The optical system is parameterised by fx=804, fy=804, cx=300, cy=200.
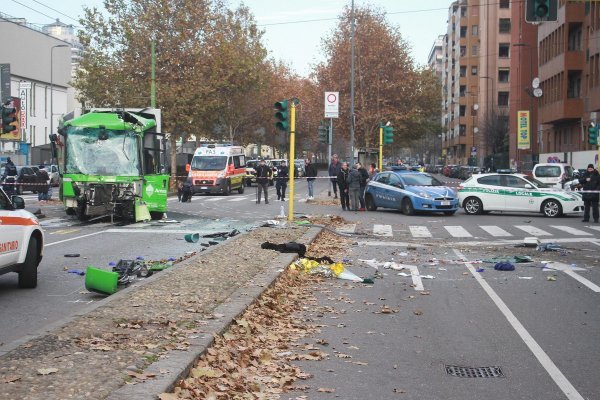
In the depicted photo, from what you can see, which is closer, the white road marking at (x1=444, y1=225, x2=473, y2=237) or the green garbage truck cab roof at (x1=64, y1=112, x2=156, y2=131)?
the white road marking at (x1=444, y1=225, x2=473, y2=237)

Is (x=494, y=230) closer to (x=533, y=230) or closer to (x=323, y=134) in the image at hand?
(x=533, y=230)

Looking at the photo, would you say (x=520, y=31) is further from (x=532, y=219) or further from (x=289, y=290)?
(x=289, y=290)

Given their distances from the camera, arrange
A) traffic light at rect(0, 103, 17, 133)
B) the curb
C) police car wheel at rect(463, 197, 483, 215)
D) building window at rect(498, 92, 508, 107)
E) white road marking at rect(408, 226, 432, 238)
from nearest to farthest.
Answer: the curb → white road marking at rect(408, 226, 432, 238) → traffic light at rect(0, 103, 17, 133) → police car wheel at rect(463, 197, 483, 215) → building window at rect(498, 92, 508, 107)

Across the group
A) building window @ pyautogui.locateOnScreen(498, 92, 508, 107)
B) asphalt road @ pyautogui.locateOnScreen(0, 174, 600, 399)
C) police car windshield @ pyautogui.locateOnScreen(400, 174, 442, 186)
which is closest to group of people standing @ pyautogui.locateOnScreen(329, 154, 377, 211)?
police car windshield @ pyautogui.locateOnScreen(400, 174, 442, 186)

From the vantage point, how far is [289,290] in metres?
11.1

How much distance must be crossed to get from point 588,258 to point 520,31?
63515mm

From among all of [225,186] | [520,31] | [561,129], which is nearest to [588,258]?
[225,186]

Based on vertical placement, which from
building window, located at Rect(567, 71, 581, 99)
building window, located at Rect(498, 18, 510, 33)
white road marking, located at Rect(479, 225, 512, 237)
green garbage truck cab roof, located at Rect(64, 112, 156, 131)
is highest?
building window, located at Rect(498, 18, 510, 33)

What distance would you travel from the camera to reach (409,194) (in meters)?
27.9

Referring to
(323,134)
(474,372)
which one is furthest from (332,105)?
(474,372)

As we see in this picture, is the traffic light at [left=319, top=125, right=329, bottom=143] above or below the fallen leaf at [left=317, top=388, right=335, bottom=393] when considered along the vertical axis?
above

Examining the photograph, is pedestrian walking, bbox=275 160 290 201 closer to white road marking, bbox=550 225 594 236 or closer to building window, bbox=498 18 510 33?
white road marking, bbox=550 225 594 236

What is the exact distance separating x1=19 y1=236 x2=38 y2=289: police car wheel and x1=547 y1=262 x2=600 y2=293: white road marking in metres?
7.90

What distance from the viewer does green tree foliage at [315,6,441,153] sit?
64812mm
